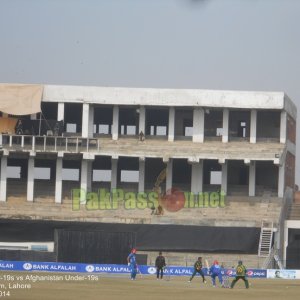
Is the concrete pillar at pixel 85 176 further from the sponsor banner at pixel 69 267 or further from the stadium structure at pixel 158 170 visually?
the sponsor banner at pixel 69 267

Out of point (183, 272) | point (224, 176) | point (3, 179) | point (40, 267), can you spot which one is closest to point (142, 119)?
point (224, 176)

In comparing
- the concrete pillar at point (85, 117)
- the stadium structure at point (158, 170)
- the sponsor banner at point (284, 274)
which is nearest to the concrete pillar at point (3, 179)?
the stadium structure at point (158, 170)

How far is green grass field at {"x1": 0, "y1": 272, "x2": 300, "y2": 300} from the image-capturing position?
38.7 meters

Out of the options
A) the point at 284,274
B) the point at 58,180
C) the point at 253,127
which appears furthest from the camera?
the point at 253,127

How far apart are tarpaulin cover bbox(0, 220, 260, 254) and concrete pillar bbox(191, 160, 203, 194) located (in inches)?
222

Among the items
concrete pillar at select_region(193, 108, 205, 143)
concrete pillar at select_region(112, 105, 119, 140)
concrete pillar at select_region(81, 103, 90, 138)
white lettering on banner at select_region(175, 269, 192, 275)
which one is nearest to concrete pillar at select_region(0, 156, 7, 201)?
concrete pillar at select_region(81, 103, 90, 138)

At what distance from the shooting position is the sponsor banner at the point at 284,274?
62.9 m

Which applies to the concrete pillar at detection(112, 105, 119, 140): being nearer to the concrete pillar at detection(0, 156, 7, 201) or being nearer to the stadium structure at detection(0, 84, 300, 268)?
the stadium structure at detection(0, 84, 300, 268)

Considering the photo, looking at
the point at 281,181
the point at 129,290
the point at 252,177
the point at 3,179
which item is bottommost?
the point at 129,290

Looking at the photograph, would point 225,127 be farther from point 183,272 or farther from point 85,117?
point 183,272

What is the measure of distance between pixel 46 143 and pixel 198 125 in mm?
11668

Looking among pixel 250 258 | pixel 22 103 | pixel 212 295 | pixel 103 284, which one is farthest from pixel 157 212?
pixel 212 295

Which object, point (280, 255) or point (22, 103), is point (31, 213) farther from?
point (280, 255)

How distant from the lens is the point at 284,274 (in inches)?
2496
